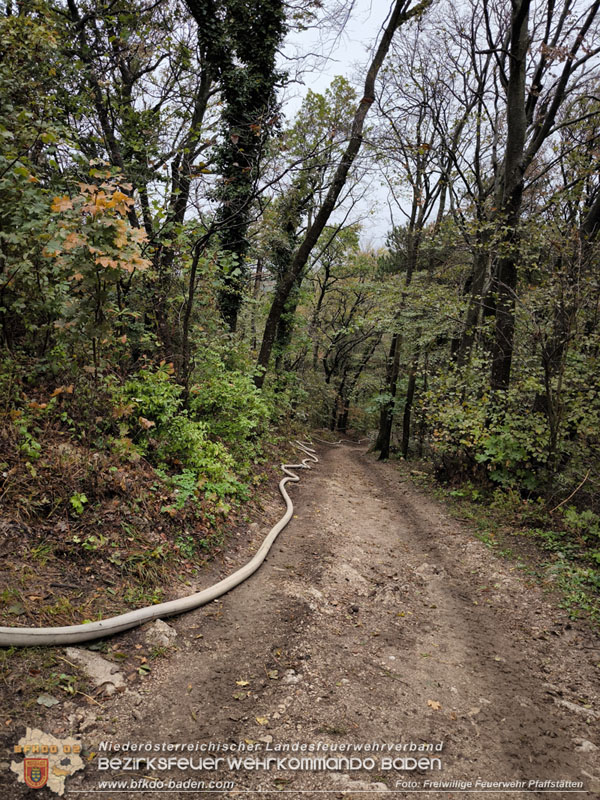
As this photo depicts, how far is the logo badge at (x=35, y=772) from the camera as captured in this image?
1846 millimetres

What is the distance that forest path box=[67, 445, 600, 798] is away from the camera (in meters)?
2.33

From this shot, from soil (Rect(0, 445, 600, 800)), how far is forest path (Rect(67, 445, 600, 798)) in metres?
0.01

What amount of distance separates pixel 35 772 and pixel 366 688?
2023mm

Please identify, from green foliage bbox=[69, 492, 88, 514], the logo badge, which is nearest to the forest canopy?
green foliage bbox=[69, 492, 88, 514]

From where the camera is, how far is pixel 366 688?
9.55 ft

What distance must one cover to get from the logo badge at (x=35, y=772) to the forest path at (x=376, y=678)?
13cm

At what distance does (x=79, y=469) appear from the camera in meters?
3.72

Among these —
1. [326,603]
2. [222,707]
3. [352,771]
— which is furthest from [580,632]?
[222,707]

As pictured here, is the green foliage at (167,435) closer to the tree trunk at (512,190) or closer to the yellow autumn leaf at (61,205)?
the yellow autumn leaf at (61,205)

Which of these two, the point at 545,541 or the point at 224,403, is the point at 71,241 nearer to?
the point at 224,403

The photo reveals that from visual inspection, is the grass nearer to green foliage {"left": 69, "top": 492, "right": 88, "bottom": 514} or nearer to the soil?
the soil

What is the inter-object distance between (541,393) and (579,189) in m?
5.55

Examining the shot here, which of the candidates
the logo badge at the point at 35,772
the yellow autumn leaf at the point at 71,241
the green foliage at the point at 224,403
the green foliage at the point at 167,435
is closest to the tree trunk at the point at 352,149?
the green foliage at the point at 224,403

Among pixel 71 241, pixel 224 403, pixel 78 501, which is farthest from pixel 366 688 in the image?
pixel 224 403
